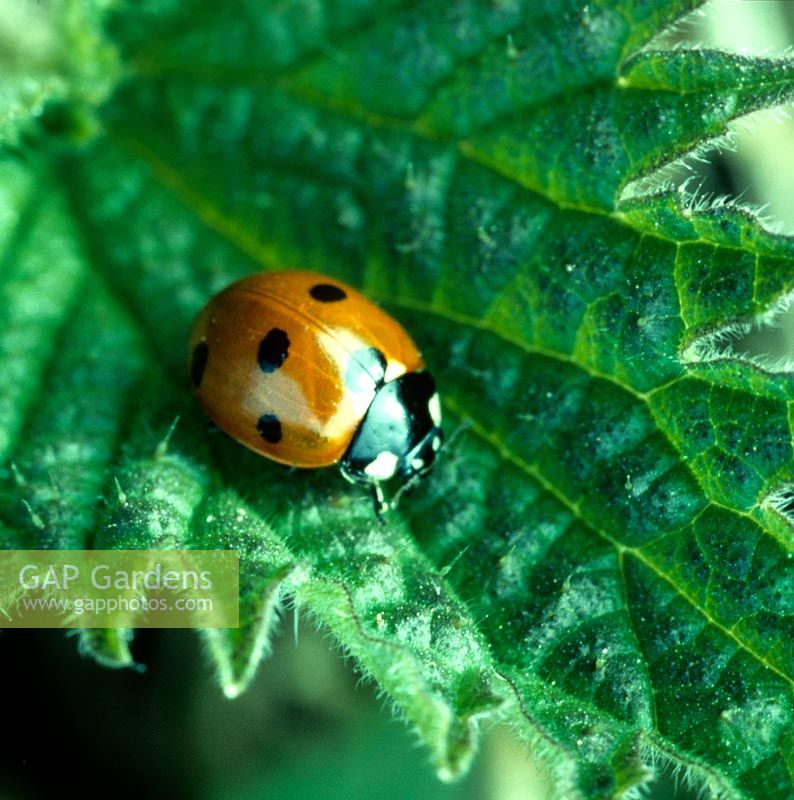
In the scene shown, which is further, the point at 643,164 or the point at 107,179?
the point at 107,179

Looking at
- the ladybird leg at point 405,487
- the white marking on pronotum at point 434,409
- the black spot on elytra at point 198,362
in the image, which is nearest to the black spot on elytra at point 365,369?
the white marking on pronotum at point 434,409

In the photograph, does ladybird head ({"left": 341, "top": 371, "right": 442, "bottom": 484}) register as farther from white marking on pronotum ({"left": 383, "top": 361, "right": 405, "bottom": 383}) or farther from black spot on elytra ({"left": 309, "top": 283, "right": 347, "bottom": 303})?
black spot on elytra ({"left": 309, "top": 283, "right": 347, "bottom": 303})

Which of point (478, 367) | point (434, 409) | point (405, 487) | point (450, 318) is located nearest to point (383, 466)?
point (405, 487)

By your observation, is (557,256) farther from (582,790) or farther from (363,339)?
(582,790)

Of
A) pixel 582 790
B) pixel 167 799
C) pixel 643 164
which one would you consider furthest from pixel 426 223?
pixel 167 799

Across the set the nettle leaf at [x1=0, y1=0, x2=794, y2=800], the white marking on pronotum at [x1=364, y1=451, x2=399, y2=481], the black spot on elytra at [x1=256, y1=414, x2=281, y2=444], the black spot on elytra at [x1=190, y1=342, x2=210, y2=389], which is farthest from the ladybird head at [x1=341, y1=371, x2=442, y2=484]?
the black spot on elytra at [x1=190, y1=342, x2=210, y2=389]

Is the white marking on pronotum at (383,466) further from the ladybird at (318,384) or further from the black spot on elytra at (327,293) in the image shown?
the black spot on elytra at (327,293)

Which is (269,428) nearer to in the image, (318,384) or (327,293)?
(318,384)
